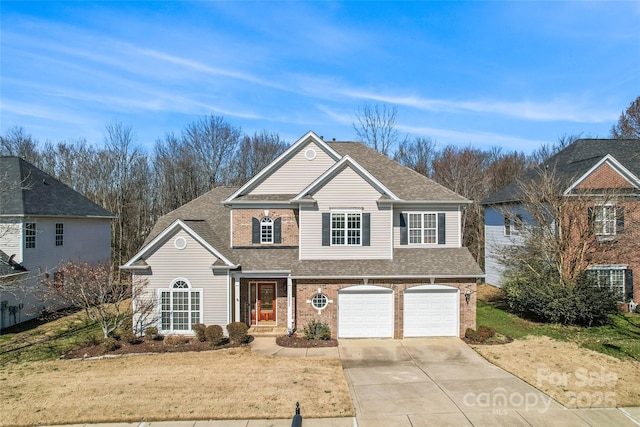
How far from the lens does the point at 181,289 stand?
56.3ft

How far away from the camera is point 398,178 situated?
66.7ft

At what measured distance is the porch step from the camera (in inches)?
705

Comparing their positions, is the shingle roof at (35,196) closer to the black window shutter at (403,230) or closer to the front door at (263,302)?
the front door at (263,302)

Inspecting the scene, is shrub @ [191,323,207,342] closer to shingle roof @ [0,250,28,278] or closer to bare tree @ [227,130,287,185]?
shingle roof @ [0,250,28,278]

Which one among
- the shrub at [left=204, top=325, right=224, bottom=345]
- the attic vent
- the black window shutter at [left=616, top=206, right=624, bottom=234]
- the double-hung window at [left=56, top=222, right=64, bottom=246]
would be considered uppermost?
the attic vent

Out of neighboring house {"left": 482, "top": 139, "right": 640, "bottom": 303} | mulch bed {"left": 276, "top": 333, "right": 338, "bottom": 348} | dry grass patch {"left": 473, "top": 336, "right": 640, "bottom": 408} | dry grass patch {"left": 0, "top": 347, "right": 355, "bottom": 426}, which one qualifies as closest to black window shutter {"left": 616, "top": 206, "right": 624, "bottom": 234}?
neighboring house {"left": 482, "top": 139, "right": 640, "bottom": 303}

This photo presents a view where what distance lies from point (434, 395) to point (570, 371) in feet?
17.0

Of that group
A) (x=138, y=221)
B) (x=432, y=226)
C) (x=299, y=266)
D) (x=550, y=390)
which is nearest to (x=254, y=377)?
(x=299, y=266)

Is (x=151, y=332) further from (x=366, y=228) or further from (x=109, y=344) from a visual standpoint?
(x=366, y=228)

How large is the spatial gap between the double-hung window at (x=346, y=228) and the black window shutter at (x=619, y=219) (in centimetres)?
1404

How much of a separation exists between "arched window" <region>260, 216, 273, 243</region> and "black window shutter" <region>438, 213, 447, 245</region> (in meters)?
8.04

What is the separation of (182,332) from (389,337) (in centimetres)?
893

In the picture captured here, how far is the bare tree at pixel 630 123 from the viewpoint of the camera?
44656 millimetres

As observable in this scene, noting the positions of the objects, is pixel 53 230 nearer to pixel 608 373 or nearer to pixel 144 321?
pixel 144 321
